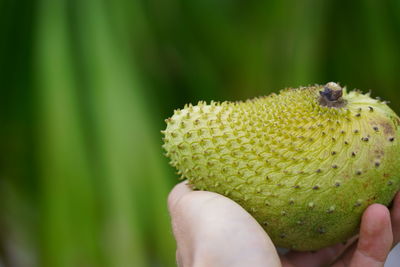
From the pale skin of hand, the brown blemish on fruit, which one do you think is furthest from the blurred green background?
the brown blemish on fruit

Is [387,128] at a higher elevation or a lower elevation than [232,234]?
higher

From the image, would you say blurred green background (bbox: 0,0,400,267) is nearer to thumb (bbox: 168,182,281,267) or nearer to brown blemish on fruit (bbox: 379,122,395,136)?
thumb (bbox: 168,182,281,267)

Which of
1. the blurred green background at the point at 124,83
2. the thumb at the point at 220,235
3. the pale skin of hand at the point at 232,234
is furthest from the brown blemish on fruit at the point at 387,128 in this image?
the blurred green background at the point at 124,83

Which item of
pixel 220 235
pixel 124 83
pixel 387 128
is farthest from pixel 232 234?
pixel 124 83

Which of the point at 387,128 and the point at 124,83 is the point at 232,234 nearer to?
the point at 387,128

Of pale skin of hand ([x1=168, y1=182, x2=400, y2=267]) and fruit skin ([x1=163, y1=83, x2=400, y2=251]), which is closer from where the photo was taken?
pale skin of hand ([x1=168, y1=182, x2=400, y2=267])

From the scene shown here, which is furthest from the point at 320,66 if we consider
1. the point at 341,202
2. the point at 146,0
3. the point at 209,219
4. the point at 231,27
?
the point at 209,219
